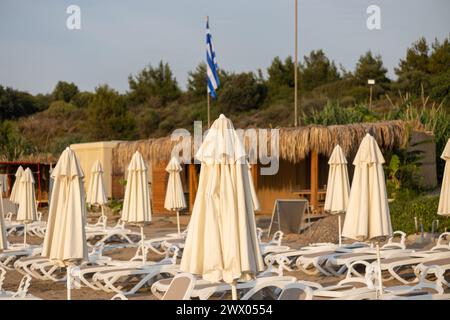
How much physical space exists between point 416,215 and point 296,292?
7852mm

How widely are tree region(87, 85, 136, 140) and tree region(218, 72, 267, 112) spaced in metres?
5.86

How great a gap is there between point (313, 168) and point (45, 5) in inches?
554

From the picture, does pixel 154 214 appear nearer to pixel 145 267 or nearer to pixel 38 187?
pixel 38 187

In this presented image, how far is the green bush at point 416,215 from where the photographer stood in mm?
13047

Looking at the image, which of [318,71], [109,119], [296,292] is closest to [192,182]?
[296,292]

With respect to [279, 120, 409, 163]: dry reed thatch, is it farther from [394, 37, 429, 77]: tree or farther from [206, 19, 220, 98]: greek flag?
[394, 37, 429, 77]: tree

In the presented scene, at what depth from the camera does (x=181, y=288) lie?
6457mm

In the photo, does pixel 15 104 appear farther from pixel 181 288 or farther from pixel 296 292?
pixel 296 292

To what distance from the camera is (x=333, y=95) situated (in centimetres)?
3847

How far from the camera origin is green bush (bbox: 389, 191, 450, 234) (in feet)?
42.8

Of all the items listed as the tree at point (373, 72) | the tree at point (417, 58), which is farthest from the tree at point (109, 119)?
the tree at point (417, 58)

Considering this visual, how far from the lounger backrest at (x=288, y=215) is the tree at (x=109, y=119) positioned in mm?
27461

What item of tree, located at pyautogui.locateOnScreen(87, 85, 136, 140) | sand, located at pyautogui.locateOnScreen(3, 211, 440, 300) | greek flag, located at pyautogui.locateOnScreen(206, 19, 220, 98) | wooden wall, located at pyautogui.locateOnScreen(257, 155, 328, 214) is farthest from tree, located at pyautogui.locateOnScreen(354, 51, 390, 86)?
sand, located at pyautogui.locateOnScreen(3, 211, 440, 300)
